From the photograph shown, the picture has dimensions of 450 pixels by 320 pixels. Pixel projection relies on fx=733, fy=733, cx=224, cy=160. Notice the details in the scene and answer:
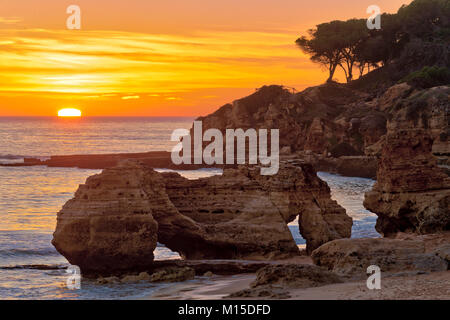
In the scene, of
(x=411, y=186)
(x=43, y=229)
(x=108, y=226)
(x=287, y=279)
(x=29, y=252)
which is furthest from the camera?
(x=43, y=229)

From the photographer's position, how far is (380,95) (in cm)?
8806

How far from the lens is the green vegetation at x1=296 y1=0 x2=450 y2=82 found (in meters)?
95.3

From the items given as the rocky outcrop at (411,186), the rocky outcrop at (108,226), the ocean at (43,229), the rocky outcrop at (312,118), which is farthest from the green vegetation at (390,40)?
the rocky outcrop at (108,226)

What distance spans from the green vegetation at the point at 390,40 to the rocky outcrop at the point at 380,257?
79.1 meters

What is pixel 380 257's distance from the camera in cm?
1848

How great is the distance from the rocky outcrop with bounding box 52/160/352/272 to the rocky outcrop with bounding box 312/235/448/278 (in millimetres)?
4183

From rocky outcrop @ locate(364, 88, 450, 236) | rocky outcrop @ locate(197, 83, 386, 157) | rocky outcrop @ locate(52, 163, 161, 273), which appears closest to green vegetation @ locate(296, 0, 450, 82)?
rocky outcrop @ locate(197, 83, 386, 157)

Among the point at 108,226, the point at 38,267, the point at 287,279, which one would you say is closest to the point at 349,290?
the point at 287,279

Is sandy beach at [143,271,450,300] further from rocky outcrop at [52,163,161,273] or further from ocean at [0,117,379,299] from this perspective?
rocky outcrop at [52,163,161,273]

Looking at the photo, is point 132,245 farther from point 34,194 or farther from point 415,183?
point 34,194

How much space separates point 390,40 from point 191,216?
80.9 metres

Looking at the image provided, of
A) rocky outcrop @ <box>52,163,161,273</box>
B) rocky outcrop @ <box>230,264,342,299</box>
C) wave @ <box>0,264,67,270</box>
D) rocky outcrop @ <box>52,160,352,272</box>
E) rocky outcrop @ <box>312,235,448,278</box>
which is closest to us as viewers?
rocky outcrop @ <box>230,264,342,299</box>

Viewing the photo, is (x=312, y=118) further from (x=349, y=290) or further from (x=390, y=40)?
(x=349, y=290)
